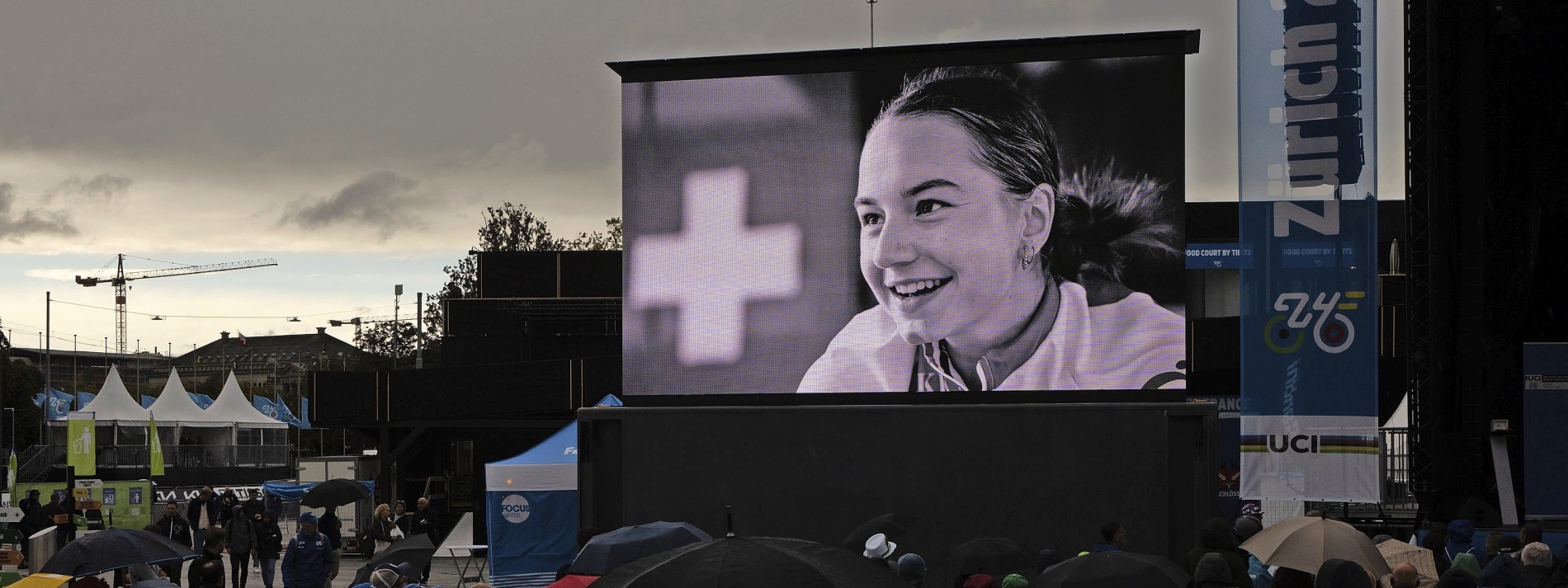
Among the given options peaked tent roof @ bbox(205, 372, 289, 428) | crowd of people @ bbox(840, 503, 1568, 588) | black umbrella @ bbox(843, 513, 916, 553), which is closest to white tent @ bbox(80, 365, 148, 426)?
peaked tent roof @ bbox(205, 372, 289, 428)

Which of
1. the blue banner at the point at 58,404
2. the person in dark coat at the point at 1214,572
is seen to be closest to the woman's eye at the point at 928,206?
the person in dark coat at the point at 1214,572

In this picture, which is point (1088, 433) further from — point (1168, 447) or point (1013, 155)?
point (1013, 155)

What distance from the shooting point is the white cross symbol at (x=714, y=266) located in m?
18.1

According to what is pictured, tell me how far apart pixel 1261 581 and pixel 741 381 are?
25.2ft

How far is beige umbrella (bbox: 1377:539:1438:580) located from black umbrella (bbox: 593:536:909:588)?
20.6ft

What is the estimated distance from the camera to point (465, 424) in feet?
119

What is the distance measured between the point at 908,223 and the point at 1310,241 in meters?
4.93

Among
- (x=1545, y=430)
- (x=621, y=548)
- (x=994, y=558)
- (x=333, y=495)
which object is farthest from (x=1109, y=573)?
(x=333, y=495)

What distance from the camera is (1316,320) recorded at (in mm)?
18844

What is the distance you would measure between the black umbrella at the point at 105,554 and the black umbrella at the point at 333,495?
35.9 ft

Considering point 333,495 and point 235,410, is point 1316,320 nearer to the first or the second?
point 333,495

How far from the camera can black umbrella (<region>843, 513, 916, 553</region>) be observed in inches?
507

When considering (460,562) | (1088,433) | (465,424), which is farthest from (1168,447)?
(465,424)

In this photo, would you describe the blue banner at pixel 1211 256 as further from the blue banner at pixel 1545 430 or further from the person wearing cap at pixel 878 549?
the person wearing cap at pixel 878 549
